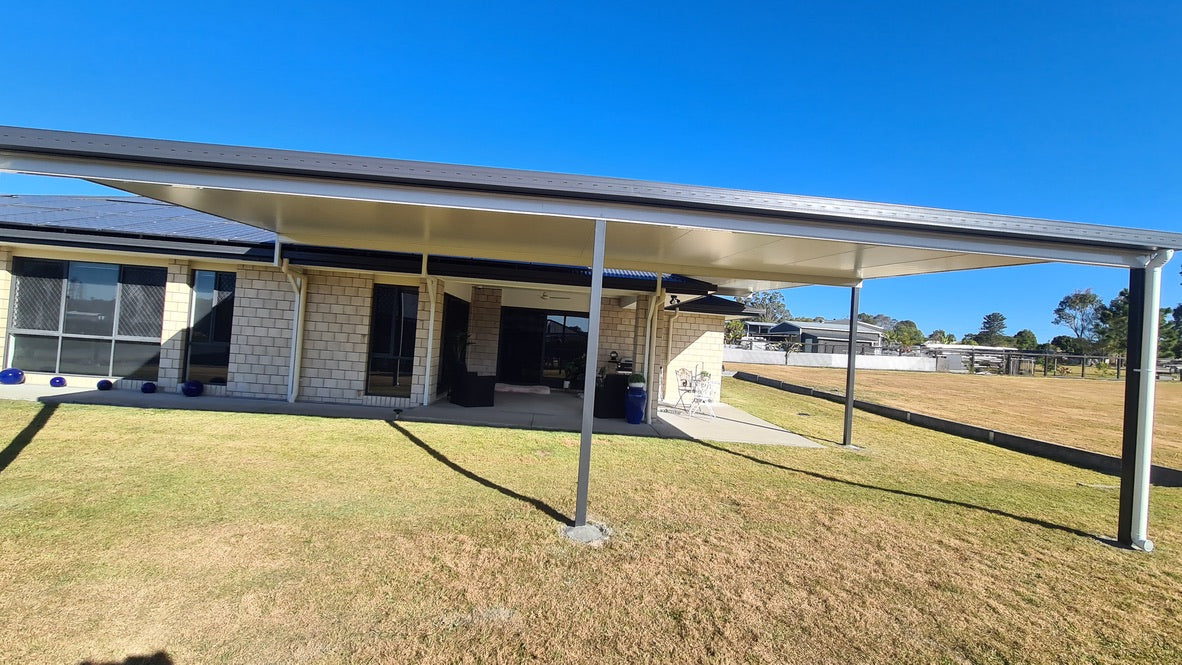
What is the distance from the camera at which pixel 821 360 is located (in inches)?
1337

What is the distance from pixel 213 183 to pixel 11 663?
3.44m

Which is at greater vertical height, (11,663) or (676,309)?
(676,309)

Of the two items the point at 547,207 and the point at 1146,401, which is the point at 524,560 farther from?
the point at 1146,401

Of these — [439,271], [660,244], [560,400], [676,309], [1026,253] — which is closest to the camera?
[1026,253]

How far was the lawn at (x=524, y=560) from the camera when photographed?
2.72 meters

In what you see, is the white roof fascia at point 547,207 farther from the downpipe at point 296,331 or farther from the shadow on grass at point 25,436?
the downpipe at point 296,331

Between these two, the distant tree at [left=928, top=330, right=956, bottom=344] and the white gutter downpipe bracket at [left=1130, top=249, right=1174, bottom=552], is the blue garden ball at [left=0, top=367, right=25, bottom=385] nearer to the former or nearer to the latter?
the white gutter downpipe bracket at [left=1130, top=249, right=1174, bottom=552]

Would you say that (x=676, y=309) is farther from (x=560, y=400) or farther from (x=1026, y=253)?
(x=1026, y=253)

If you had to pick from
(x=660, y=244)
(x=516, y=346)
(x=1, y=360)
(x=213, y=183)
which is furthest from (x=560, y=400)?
(x=1, y=360)

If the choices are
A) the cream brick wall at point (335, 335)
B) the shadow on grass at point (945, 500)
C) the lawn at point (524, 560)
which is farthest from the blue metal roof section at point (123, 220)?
the shadow on grass at point (945, 500)

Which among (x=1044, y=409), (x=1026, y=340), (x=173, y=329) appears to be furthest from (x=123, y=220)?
(x=1026, y=340)

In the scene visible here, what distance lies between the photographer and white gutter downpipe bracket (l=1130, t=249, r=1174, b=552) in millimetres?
4516

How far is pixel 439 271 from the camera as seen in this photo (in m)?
9.27

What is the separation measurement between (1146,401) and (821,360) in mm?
31333
